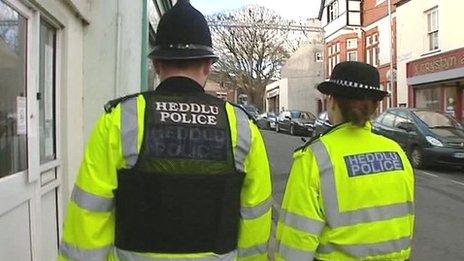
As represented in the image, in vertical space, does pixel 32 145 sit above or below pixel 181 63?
below

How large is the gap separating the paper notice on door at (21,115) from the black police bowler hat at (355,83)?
2.00m

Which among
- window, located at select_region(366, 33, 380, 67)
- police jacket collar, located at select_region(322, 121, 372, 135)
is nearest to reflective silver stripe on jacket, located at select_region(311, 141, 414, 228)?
police jacket collar, located at select_region(322, 121, 372, 135)

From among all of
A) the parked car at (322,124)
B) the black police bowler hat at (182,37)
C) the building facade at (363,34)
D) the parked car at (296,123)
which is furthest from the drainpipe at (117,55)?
the parked car at (296,123)

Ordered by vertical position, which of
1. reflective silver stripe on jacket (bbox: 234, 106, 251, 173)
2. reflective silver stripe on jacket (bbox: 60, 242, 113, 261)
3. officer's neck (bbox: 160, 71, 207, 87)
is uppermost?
officer's neck (bbox: 160, 71, 207, 87)

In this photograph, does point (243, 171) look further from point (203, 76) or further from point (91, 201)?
point (91, 201)

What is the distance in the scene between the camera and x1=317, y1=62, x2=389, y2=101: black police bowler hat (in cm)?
259

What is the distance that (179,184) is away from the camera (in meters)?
2.14

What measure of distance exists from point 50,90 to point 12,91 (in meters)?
0.89

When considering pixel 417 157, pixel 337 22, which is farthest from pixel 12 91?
pixel 337 22

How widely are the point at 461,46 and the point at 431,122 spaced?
25.8 feet

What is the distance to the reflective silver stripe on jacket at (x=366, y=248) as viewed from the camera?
2426 millimetres

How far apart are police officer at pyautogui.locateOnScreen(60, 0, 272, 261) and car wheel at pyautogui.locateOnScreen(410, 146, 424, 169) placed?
40.8 ft

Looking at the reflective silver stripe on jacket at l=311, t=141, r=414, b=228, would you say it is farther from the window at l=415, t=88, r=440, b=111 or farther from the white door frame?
the window at l=415, t=88, r=440, b=111

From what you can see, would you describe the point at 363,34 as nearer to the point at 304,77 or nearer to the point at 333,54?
the point at 333,54
